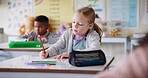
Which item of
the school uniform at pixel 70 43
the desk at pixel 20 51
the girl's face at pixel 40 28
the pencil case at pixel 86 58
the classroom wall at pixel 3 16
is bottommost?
the desk at pixel 20 51

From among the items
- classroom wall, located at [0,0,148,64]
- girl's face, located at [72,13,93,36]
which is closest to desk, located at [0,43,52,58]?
girl's face, located at [72,13,93,36]

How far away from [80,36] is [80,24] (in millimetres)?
120

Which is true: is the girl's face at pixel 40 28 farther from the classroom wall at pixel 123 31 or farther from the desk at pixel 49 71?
the desk at pixel 49 71

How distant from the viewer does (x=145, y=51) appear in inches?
13.0

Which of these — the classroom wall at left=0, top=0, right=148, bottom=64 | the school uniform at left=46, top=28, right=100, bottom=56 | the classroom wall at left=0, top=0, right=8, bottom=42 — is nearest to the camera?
the school uniform at left=46, top=28, right=100, bottom=56

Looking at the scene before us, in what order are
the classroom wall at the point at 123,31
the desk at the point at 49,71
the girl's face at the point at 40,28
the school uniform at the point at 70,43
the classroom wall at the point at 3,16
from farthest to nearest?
1. the classroom wall at the point at 3,16
2. the classroom wall at the point at 123,31
3. the girl's face at the point at 40,28
4. the school uniform at the point at 70,43
5. the desk at the point at 49,71

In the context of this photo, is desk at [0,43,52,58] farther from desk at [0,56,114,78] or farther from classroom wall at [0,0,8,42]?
classroom wall at [0,0,8,42]

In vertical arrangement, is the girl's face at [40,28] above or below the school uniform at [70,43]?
above

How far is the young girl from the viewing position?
6.40ft

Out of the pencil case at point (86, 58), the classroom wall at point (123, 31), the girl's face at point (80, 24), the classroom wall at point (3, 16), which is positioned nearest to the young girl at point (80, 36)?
the girl's face at point (80, 24)

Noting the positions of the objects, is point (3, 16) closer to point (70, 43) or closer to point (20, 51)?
point (20, 51)

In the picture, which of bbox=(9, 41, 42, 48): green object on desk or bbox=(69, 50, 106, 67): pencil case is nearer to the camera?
bbox=(69, 50, 106, 67): pencil case

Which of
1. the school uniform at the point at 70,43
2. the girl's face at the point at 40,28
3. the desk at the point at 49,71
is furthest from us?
the girl's face at the point at 40,28

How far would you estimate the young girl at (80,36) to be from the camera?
1.95 meters
